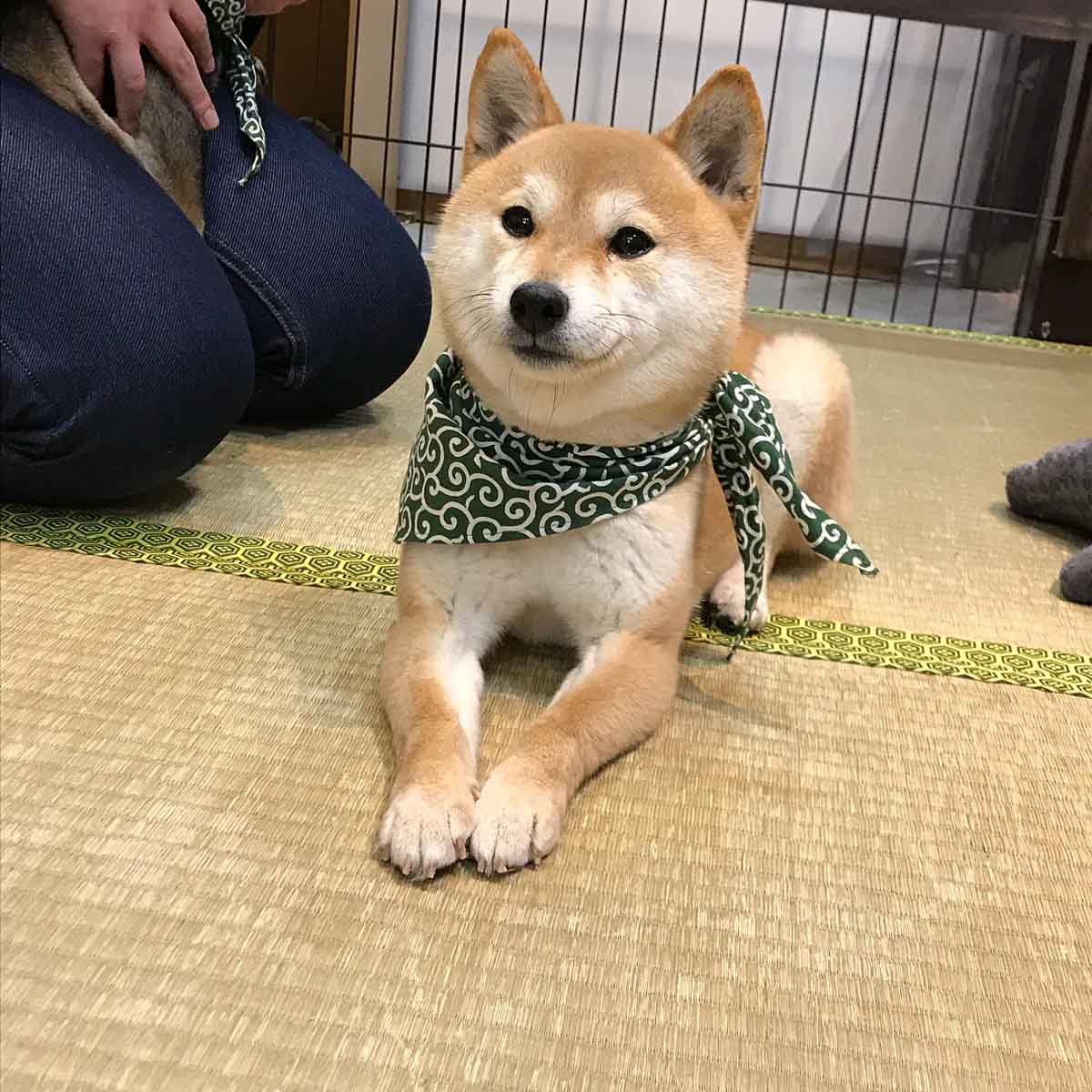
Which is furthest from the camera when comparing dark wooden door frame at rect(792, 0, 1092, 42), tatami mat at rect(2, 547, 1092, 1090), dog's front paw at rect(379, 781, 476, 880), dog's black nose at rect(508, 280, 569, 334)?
dark wooden door frame at rect(792, 0, 1092, 42)

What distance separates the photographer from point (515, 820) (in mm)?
928

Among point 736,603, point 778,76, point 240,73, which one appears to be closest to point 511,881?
point 736,603

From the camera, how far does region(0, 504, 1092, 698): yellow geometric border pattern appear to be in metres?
1.34

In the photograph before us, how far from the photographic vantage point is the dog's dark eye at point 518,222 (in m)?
1.14

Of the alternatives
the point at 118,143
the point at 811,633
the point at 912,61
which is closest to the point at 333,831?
the point at 811,633

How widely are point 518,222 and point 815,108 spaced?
11.6ft

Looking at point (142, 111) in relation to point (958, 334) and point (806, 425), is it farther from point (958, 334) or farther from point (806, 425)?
point (958, 334)

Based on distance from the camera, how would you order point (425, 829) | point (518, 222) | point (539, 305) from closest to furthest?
point (425, 829), point (539, 305), point (518, 222)

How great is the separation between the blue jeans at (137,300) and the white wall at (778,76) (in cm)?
240

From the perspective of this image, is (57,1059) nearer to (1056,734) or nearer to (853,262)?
(1056,734)

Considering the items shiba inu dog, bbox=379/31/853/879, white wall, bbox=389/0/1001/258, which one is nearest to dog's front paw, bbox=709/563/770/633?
shiba inu dog, bbox=379/31/853/879

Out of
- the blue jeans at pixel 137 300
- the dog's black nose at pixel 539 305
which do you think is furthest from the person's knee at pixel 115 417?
the dog's black nose at pixel 539 305

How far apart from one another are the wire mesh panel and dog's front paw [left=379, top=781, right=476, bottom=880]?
3172 millimetres

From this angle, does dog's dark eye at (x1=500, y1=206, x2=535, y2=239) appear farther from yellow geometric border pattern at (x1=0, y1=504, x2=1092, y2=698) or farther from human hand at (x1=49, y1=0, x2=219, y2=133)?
human hand at (x1=49, y1=0, x2=219, y2=133)
